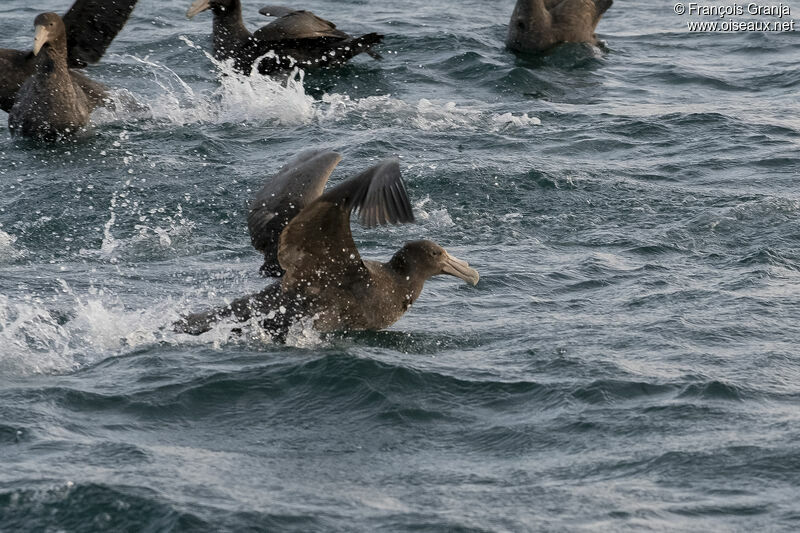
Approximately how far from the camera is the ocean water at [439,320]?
18.7 ft

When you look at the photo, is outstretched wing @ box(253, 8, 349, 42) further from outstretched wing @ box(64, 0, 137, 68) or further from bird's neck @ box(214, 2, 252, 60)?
outstretched wing @ box(64, 0, 137, 68)

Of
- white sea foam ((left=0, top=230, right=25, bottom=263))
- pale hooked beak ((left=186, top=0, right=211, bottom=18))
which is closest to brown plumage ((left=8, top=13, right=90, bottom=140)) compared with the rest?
pale hooked beak ((left=186, top=0, right=211, bottom=18))

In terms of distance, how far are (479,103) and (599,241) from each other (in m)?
3.88

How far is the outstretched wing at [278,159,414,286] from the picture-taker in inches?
267

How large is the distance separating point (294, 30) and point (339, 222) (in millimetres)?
6557

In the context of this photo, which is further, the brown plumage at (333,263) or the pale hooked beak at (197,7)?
the pale hooked beak at (197,7)

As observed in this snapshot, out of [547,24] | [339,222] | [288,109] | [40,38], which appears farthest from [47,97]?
[547,24]

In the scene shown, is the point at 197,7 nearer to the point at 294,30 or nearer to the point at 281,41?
the point at 281,41

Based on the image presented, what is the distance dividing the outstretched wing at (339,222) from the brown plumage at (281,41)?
20.5 feet

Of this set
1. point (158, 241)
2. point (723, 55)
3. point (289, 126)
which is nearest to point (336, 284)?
point (158, 241)

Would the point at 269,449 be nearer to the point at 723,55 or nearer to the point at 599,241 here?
the point at 599,241

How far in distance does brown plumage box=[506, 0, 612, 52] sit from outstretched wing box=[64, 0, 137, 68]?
4471mm

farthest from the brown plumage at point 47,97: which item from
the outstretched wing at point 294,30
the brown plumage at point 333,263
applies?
the brown plumage at point 333,263

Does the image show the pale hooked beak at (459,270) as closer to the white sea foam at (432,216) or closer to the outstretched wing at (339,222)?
the outstretched wing at (339,222)
